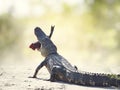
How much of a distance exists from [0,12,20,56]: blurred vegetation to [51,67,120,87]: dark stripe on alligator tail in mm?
26640

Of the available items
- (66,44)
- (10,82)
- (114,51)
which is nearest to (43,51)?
(10,82)

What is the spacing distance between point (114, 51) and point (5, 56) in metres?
10.2

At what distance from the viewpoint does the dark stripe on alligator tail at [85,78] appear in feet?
42.4

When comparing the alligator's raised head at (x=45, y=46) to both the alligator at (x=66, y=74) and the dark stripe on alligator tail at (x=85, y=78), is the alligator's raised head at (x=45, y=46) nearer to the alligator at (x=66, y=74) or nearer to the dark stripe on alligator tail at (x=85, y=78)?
the alligator at (x=66, y=74)

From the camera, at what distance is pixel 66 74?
14078mm

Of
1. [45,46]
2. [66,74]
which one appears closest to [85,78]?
[66,74]

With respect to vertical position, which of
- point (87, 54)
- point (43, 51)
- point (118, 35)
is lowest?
point (43, 51)

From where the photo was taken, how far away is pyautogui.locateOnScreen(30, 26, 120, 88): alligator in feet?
42.6

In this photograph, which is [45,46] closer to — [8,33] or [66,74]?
[66,74]

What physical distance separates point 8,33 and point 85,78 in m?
29.1

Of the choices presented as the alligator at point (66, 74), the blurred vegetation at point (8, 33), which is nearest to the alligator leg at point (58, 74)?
the alligator at point (66, 74)

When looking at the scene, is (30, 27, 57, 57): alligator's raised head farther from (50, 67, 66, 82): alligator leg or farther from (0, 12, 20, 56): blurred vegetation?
(0, 12, 20, 56): blurred vegetation

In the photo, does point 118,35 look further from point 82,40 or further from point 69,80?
point 69,80

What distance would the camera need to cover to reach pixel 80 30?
133 ft
